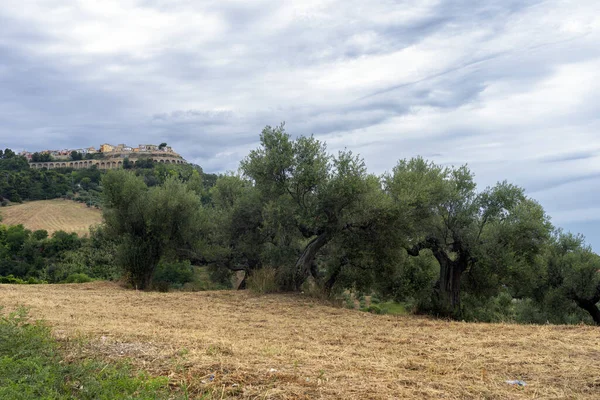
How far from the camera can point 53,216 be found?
65.6m

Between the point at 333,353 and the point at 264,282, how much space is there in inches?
341

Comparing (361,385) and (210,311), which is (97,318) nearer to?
(210,311)

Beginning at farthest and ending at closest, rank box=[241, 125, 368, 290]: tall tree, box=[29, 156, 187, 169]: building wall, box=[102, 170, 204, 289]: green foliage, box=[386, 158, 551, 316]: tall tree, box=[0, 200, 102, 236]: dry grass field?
box=[29, 156, 187, 169]: building wall, box=[0, 200, 102, 236]: dry grass field, box=[102, 170, 204, 289]: green foliage, box=[386, 158, 551, 316]: tall tree, box=[241, 125, 368, 290]: tall tree

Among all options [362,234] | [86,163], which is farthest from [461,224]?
[86,163]

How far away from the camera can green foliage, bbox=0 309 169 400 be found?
455cm

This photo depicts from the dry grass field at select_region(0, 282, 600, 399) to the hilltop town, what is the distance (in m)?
102

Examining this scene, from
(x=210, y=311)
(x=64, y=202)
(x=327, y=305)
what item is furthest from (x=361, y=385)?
(x=64, y=202)

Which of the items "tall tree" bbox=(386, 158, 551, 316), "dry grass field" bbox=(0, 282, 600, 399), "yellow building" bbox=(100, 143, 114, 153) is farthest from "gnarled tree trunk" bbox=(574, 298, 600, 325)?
"yellow building" bbox=(100, 143, 114, 153)

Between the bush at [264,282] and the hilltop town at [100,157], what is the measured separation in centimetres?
9631

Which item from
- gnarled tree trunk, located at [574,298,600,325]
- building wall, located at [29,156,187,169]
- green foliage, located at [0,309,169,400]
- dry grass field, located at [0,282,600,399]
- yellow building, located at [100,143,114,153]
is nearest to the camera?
green foliage, located at [0,309,169,400]

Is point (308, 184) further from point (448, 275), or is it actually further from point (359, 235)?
point (448, 275)

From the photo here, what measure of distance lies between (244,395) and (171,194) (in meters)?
18.2

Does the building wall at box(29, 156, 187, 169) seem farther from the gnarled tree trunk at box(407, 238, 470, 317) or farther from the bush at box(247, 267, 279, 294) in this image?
the bush at box(247, 267, 279, 294)

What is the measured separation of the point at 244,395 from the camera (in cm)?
446
